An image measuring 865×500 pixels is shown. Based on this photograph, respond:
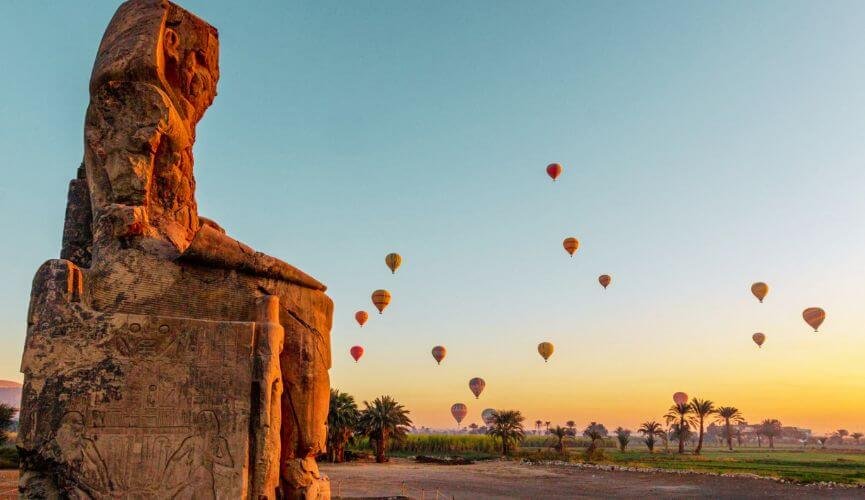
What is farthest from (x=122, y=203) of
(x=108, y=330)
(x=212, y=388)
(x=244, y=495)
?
(x=244, y=495)

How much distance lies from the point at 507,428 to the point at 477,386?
6615 mm

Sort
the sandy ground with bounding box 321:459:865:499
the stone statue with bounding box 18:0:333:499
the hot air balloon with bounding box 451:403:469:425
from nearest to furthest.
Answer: the stone statue with bounding box 18:0:333:499
the sandy ground with bounding box 321:459:865:499
the hot air balloon with bounding box 451:403:469:425

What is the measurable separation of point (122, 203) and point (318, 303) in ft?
6.22

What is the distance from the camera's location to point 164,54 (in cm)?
578

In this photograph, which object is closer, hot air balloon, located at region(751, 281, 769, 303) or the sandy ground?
the sandy ground

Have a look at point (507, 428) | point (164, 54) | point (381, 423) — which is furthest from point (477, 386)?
point (164, 54)

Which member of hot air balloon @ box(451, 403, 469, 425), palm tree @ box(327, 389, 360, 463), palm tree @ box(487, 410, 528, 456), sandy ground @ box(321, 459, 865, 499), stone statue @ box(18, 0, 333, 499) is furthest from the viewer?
hot air balloon @ box(451, 403, 469, 425)

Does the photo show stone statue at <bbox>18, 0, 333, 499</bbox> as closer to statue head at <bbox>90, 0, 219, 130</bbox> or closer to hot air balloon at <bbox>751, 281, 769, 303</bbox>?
statue head at <bbox>90, 0, 219, 130</bbox>

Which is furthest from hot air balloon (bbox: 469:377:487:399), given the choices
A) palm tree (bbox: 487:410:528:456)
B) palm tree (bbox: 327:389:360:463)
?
palm tree (bbox: 327:389:360:463)

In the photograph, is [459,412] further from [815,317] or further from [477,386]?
[815,317]

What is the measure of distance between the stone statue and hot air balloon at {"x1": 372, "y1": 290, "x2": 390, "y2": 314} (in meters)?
32.6

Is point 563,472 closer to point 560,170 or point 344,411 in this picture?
point 344,411

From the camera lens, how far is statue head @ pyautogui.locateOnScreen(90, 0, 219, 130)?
5.41m

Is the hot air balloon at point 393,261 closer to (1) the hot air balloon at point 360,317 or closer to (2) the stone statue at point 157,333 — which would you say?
(1) the hot air balloon at point 360,317
